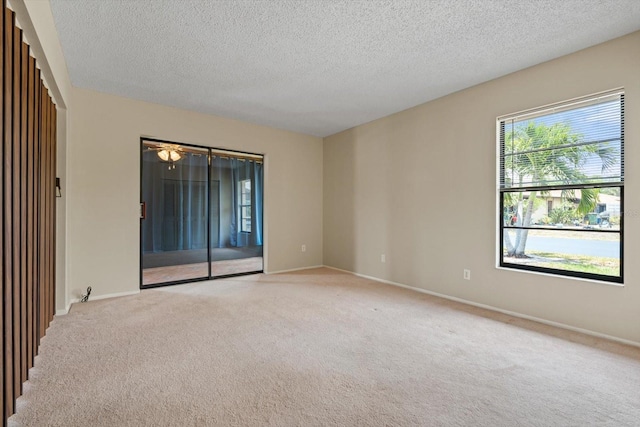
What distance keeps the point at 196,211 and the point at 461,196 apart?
3915 millimetres

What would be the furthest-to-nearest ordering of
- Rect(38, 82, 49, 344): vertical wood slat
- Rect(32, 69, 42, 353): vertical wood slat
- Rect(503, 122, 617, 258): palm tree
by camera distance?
Rect(503, 122, 617, 258): palm tree, Rect(38, 82, 49, 344): vertical wood slat, Rect(32, 69, 42, 353): vertical wood slat

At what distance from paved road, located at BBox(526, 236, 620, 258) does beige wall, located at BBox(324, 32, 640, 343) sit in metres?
0.16

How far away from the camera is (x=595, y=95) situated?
2.73 metres

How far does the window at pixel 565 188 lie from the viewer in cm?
270

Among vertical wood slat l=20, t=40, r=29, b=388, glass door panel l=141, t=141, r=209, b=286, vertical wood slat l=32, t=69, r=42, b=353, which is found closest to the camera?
vertical wood slat l=20, t=40, r=29, b=388

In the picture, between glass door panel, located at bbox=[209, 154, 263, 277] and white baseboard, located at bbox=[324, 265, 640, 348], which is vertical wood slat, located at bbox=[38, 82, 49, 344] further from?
white baseboard, located at bbox=[324, 265, 640, 348]

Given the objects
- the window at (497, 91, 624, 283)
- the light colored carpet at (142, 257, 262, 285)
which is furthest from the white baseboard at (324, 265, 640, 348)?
the light colored carpet at (142, 257, 262, 285)

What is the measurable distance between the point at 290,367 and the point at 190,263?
3631mm

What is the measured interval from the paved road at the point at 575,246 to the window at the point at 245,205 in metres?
4.18

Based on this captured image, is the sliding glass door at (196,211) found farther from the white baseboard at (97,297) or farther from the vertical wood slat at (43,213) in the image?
the vertical wood slat at (43,213)

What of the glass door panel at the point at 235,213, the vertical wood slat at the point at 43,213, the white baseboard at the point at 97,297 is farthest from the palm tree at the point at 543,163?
the white baseboard at the point at 97,297

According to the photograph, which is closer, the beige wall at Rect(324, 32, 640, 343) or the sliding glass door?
the beige wall at Rect(324, 32, 640, 343)

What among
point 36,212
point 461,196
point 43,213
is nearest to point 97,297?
point 43,213

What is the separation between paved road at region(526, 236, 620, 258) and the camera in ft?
8.91
